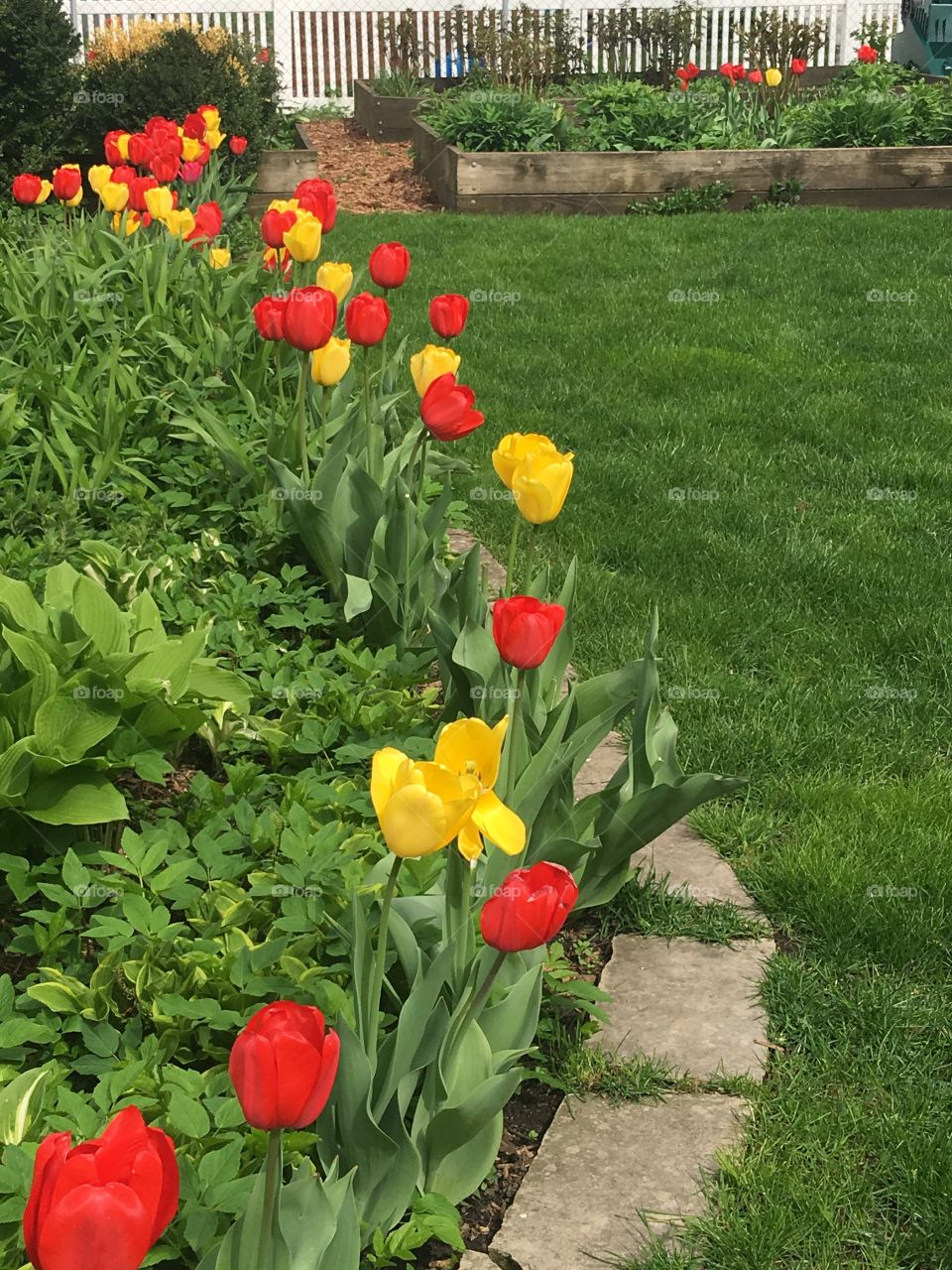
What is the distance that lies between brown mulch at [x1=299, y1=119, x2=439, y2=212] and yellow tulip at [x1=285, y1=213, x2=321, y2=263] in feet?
20.3

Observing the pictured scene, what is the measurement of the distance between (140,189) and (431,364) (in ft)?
7.43

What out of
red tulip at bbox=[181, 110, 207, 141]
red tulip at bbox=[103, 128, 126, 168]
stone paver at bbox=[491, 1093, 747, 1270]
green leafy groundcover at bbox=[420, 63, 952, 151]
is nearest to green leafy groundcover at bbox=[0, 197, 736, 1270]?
stone paver at bbox=[491, 1093, 747, 1270]

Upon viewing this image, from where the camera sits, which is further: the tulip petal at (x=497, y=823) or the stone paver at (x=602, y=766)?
the stone paver at (x=602, y=766)

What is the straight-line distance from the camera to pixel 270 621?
10.8 feet

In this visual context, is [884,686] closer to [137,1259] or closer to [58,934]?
[58,934]

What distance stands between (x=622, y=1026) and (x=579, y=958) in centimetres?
22

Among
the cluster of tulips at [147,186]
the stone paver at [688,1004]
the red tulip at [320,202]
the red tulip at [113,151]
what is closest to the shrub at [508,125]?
the cluster of tulips at [147,186]

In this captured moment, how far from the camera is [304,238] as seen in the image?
146 inches

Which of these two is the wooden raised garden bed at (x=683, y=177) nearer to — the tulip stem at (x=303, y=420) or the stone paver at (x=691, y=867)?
the tulip stem at (x=303, y=420)

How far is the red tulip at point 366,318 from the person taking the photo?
307 cm

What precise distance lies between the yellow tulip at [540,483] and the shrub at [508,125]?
807 centimetres

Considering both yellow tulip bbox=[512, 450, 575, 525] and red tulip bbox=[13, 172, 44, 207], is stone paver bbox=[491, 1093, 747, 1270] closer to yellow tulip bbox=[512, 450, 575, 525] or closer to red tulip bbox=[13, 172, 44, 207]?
yellow tulip bbox=[512, 450, 575, 525]

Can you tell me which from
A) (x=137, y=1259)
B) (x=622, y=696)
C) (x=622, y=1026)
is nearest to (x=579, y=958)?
(x=622, y=1026)

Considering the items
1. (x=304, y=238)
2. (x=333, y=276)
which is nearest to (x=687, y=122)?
(x=304, y=238)
